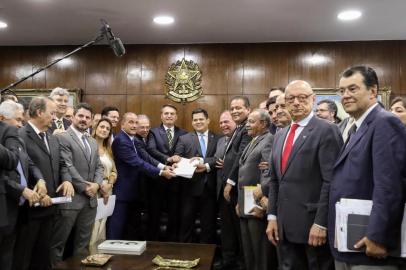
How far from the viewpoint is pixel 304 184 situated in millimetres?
2408

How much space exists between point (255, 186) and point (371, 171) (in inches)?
59.2

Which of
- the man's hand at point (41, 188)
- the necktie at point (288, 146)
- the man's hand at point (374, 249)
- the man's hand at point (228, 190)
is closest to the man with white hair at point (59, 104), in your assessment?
the man's hand at point (41, 188)

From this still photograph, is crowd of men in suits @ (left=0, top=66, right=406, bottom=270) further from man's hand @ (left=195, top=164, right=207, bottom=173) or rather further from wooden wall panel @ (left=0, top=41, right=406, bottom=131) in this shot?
wooden wall panel @ (left=0, top=41, right=406, bottom=131)

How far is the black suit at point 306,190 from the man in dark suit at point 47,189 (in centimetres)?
184

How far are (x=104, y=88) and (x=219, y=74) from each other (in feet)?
6.47

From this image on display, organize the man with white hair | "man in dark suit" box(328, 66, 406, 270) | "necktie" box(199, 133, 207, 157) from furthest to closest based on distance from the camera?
"necktie" box(199, 133, 207, 157), the man with white hair, "man in dark suit" box(328, 66, 406, 270)

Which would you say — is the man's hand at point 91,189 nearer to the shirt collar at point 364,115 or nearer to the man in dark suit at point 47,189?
the man in dark suit at point 47,189

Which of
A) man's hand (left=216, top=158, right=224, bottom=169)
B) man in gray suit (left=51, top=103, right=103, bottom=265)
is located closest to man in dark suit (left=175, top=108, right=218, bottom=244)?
man's hand (left=216, top=158, right=224, bottom=169)

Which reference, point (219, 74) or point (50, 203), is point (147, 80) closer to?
point (219, 74)

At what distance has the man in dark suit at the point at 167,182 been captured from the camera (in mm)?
4805

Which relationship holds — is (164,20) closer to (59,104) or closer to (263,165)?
(59,104)

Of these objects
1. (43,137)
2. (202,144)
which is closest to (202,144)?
(202,144)

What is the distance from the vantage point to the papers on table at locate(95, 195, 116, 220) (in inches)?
158

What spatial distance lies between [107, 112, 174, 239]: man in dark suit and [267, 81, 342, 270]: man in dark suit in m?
2.20
